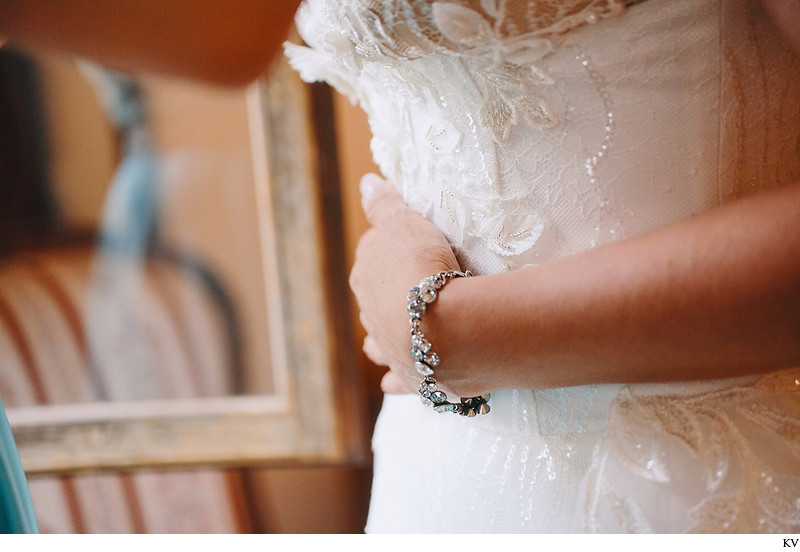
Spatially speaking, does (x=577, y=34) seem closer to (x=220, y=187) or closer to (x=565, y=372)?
(x=565, y=372)

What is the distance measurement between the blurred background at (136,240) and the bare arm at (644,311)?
35.3 inches

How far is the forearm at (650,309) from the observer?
1.09 ft

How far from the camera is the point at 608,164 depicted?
416 millimetres

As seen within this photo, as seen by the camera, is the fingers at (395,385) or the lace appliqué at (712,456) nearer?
the lace appliqué at (712,456)

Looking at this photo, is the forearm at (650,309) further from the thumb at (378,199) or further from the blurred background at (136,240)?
the blurred background at (136,240)

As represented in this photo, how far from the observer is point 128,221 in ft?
4.25

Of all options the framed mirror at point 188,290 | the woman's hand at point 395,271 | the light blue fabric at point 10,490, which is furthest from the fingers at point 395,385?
the framed mirror at point 188,290

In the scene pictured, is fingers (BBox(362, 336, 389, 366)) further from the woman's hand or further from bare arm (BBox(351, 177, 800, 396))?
bare arm (BBox(351, 177, 800, 396))

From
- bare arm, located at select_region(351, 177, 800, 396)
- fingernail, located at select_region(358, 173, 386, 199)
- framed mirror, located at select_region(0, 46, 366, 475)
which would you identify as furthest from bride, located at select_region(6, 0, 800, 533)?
framed mirror, located at select_region(0, 46, 366, 475)

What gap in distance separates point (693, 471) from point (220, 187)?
3.71 ft

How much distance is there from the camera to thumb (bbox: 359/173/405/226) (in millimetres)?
566

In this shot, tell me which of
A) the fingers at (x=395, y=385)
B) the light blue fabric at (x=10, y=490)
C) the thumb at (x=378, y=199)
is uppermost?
Answer: the thumb at (x=378, y=199)

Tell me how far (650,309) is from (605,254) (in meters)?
0.05
